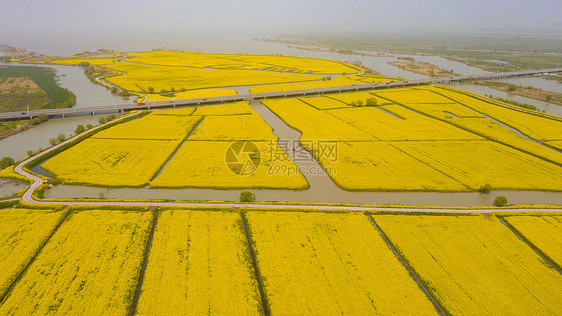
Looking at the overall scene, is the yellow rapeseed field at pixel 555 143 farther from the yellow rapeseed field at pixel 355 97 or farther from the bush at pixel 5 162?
the bush at pixel 5 162

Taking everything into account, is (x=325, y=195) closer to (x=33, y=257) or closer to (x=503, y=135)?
(x=33, y=257)

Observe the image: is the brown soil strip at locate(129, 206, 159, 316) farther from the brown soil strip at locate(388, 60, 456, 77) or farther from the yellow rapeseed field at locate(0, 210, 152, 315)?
the brown soil strip at locate(388, 60, 456, 77)

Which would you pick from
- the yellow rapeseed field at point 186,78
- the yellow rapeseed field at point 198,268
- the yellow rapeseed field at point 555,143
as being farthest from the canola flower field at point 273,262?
the yellow rapeseed field at point 186,78

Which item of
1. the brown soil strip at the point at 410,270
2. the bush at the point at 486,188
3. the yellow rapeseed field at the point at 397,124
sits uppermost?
the yellow rapeseed field at the point at 397,124

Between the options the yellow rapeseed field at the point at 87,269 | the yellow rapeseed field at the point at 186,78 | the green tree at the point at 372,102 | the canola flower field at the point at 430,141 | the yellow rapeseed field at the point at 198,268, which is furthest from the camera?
the yellow rapeseed field at the point at 186,78

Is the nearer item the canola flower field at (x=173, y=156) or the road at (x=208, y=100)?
the canola flower field at (x=173, y=156)

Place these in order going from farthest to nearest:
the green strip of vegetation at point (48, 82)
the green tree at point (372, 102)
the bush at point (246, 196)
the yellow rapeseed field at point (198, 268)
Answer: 1. the green tree at point (372, 102)
2. the green strip of vegetation at point (48, 82)
3. the bush at point (246, 196)
4. the yellow rapeseed field at point (198, 268)

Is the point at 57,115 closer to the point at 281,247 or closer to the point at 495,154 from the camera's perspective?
the point at 281,247
